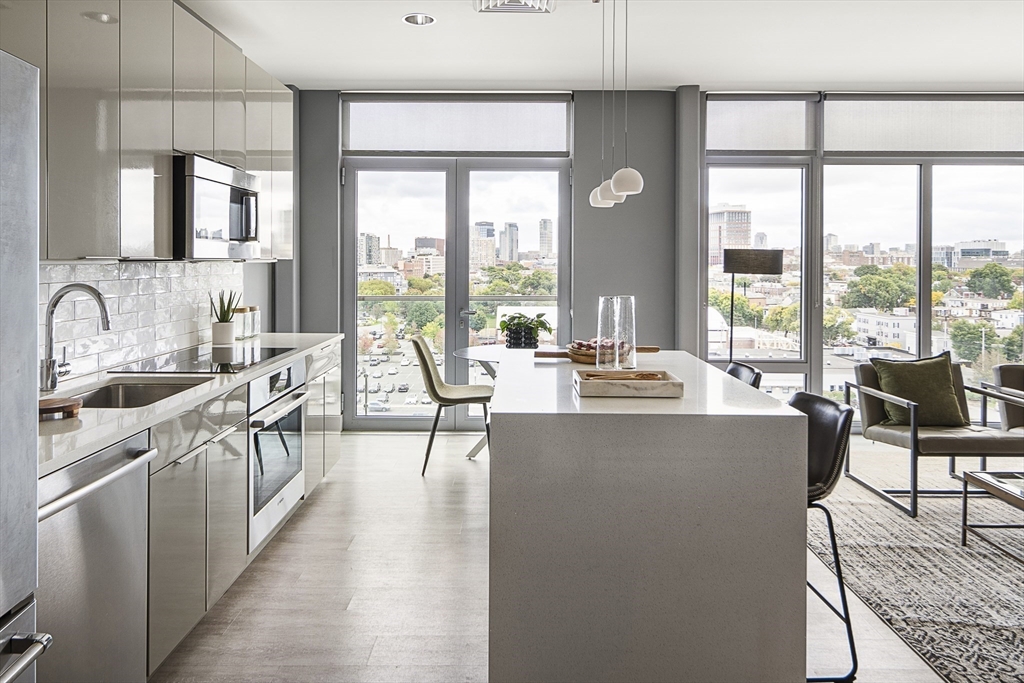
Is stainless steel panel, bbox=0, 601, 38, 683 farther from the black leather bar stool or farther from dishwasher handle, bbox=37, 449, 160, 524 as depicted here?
the black leather bar stool

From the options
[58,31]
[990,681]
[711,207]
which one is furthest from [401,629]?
[711,207]

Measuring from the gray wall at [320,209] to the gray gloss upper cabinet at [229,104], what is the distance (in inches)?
83.0

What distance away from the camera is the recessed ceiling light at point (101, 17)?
2.46 metres

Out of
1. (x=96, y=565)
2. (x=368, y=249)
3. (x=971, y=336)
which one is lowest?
(x=96, y=565)

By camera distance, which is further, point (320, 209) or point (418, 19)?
point (320, 209)

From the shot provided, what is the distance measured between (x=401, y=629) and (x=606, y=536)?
3.42 ft

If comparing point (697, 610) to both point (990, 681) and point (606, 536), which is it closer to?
point (606, 536)

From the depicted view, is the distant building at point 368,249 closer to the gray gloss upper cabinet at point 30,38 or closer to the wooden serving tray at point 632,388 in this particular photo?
the gray gloss upper cabinet at point 30,38

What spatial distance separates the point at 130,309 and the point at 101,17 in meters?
1.36

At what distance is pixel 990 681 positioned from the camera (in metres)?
2.43

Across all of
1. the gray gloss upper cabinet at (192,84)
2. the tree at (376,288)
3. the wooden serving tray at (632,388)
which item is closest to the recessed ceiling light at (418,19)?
the gray gloss upper cabinet at (192,84)

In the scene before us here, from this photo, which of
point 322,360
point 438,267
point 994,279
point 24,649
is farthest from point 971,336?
point 24,649

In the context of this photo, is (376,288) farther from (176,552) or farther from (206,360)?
(176,552)

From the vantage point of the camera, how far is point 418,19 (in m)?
4.36
